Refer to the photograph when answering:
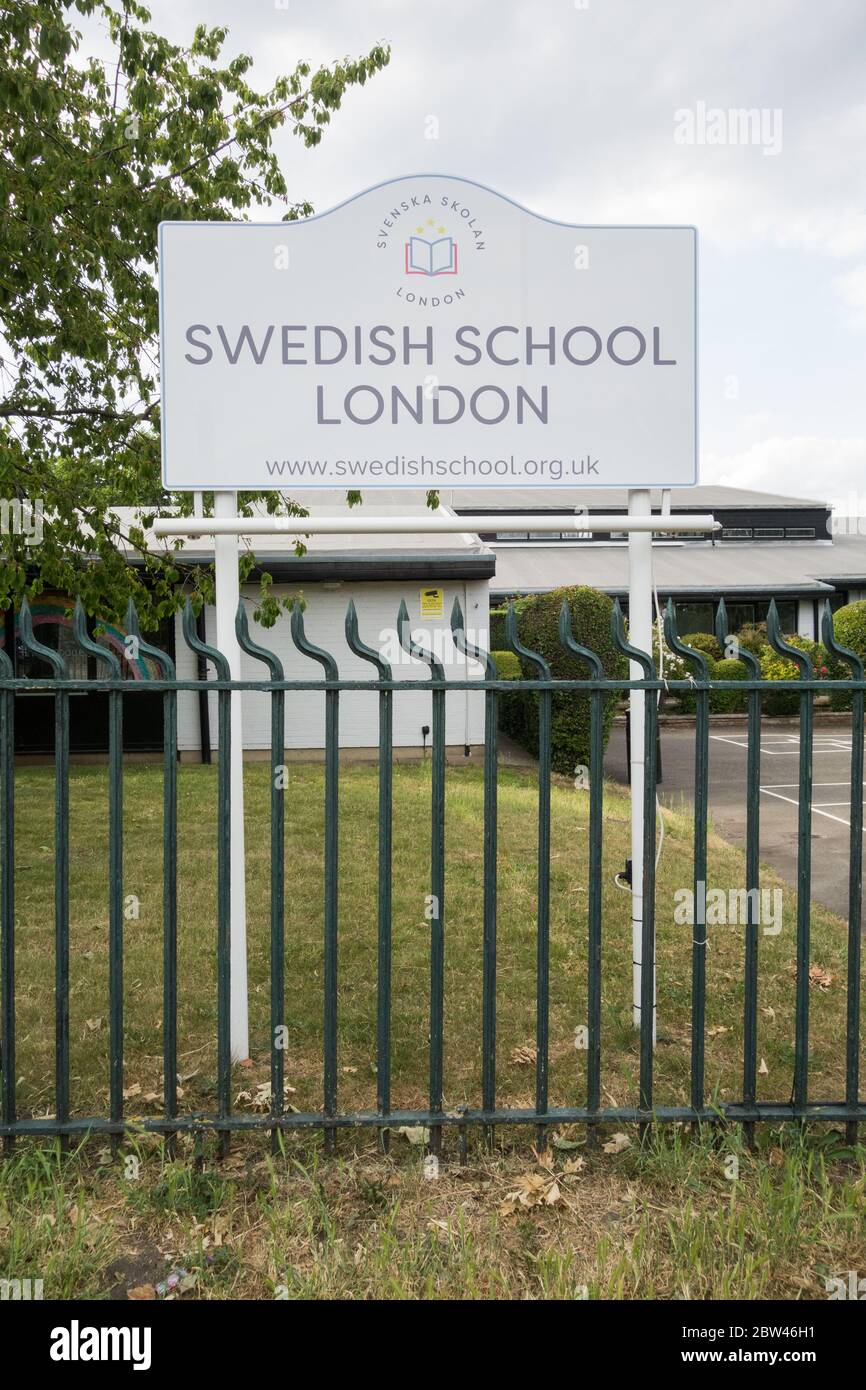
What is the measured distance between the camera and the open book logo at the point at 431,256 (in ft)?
11.4

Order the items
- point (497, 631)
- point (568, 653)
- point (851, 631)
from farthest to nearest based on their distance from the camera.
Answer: point (851, 631) → point (497, 631) → point (568, 653)

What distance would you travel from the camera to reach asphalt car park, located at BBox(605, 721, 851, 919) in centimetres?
755

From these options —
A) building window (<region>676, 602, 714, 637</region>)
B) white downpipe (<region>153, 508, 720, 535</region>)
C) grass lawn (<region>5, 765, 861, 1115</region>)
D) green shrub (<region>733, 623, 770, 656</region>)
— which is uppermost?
white downpipe (<region>153, 508, 720, 535</region>)

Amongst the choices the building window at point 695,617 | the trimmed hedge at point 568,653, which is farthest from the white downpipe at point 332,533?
the building window at point 695,617

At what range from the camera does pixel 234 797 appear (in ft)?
11.7

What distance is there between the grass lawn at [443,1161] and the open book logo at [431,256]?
3.06 meters

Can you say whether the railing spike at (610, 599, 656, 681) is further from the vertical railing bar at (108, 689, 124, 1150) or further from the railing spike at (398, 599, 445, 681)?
the vertical railing bar at (108, 689, 124, 1150)

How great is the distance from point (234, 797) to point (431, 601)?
977 centimetres

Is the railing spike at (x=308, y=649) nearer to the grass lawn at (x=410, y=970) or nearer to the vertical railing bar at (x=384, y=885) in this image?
the vertical railing bar at (x=384, y=885)

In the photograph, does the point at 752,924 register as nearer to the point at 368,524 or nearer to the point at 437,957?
the point at 437,957

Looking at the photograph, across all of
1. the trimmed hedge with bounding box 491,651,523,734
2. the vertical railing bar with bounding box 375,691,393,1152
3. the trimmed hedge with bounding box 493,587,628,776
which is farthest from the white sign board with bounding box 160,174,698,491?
the trimmed hedge with bounding box 491,651,523,734

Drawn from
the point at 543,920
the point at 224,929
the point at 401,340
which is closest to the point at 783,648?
the point at 543,920

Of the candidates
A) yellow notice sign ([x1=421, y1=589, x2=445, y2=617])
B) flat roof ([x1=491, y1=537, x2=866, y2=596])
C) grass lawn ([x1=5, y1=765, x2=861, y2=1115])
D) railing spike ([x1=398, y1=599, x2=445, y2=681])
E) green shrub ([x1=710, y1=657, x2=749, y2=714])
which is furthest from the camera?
flat roof ([x1=491, y1=537, x2=866, y2=596])

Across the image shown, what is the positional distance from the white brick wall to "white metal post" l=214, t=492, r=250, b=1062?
915cm
